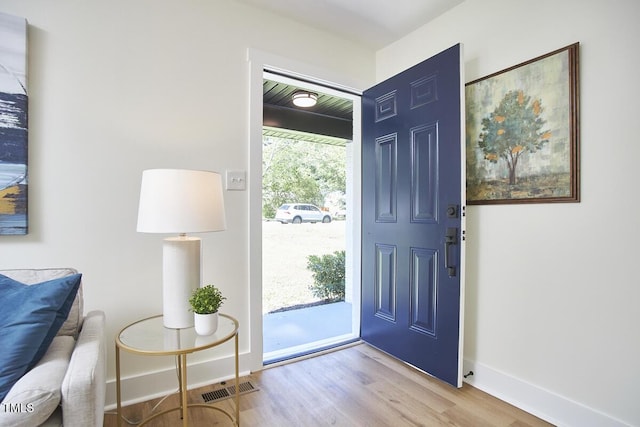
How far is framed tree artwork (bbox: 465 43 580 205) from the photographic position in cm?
167

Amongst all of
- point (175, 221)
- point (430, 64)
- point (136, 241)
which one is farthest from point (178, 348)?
point (430, 64)

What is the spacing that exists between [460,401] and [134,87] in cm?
259

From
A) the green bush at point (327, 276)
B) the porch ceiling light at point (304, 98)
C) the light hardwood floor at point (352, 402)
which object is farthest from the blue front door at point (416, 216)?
the green bush at point (327, 276)

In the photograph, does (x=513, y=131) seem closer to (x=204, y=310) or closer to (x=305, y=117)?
(x=204, y=310)

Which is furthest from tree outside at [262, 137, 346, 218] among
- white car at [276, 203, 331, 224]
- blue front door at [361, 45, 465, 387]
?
blue front door at [361, 45, 465, 387]

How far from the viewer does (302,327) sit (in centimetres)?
327

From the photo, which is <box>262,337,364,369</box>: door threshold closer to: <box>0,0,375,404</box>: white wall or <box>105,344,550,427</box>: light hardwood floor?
<box>105,344,550,427</box>: light hardwood floor

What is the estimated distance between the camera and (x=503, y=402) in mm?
1889

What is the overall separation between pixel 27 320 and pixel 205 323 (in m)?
0.62

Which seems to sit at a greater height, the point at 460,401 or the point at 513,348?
the point at 513,348

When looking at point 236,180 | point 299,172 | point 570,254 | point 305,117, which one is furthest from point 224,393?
point 299,172

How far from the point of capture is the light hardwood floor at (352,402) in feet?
5.58

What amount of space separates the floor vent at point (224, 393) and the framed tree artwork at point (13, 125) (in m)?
1.31

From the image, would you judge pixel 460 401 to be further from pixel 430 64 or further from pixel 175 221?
pixel 430 64
